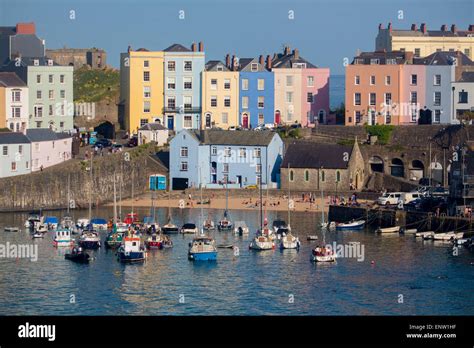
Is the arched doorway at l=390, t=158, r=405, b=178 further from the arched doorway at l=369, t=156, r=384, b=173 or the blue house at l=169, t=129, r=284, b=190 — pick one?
the blue house at l=169, t=129, r=284, b=190

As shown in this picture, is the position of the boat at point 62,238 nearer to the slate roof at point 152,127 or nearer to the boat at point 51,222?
the boat at point 51,222

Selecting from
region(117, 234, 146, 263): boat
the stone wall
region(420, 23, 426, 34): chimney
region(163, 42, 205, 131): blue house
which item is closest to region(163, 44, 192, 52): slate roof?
region(163, 42, 205, 131): blue house

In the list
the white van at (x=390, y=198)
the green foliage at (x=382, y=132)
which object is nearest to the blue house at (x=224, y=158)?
the green foliage at (x=382, y=132)

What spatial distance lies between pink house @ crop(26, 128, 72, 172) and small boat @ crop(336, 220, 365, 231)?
1318cm

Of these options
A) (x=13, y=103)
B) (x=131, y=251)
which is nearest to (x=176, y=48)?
(x=13, y=103)

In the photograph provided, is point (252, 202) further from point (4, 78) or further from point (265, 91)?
point (4, 78)

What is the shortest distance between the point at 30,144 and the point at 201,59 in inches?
411

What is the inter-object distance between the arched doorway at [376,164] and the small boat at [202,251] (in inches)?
660

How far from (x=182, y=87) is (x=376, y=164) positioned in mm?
10192

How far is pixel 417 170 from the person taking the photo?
47.5 m

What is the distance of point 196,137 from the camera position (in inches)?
1885

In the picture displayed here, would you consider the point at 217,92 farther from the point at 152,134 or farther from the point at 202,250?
the point at 202,250
